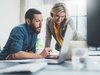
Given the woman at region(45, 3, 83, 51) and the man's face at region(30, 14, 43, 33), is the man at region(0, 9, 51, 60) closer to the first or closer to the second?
the man's face at region(30, 14, 43, 33)

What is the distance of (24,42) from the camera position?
6.17 ft

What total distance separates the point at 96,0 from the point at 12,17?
1429 millimetres

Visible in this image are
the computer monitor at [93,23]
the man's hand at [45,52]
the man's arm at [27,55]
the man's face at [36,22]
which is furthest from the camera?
the man's face at [36,22]

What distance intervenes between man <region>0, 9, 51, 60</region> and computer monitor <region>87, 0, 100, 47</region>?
45.0 inches

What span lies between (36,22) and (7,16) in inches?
11.3

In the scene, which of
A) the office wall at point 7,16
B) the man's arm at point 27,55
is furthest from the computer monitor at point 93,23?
the office wall at point 7,16

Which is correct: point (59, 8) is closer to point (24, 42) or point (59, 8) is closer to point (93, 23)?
point (24, 42)

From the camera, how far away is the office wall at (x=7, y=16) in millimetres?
1910

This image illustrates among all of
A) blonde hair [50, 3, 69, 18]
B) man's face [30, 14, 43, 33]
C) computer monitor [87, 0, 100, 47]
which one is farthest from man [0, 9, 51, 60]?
computer monitor [87, 0, 100, 47]

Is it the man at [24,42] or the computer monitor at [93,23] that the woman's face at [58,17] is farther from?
the computer monitor at [93,23]

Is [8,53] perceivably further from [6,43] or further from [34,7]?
[34,7]

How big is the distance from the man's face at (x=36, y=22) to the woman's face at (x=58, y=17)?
0.15m

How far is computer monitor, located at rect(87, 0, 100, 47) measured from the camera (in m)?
0.63

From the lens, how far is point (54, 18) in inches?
79.0
